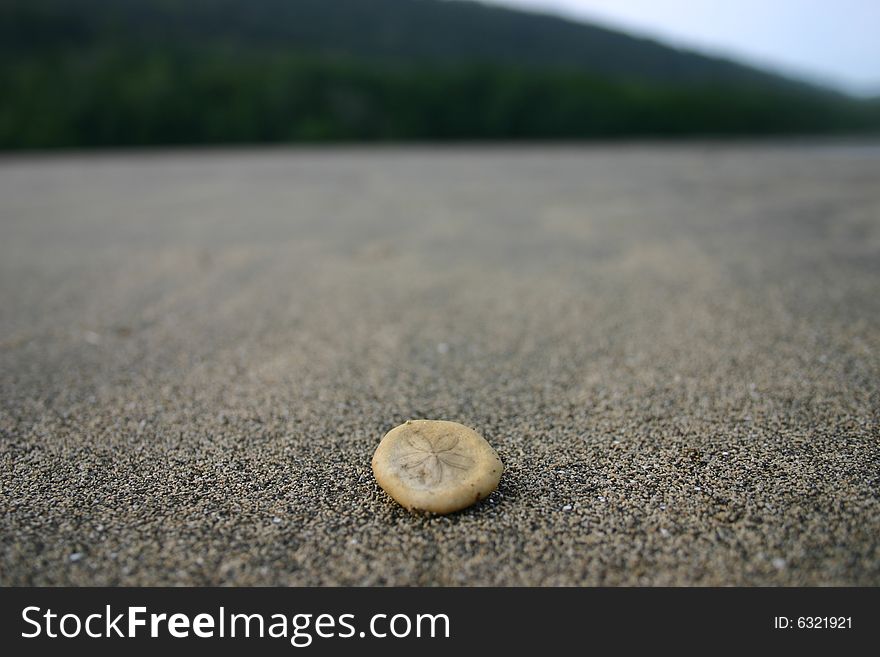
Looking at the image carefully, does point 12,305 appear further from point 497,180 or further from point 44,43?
point 44,43

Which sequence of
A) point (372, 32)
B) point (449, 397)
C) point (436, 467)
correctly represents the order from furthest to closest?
point (372, 32) → point (449, 397) → point (436, 467)

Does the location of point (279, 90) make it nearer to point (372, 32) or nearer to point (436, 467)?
point (436, 467)

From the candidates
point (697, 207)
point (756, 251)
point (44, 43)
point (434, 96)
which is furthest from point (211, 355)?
point (44, 43)

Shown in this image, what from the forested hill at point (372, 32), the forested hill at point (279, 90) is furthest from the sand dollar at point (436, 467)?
the forested hill at point (372, 32)

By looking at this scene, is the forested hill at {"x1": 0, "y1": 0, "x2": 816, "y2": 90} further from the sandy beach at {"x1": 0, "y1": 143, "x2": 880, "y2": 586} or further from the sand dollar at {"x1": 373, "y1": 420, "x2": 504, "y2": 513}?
the sand dollar at {"x1": 373, "y1": 420, "x2": 504, "y2": 513}

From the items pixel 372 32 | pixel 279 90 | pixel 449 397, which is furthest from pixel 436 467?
pixel 372 32
